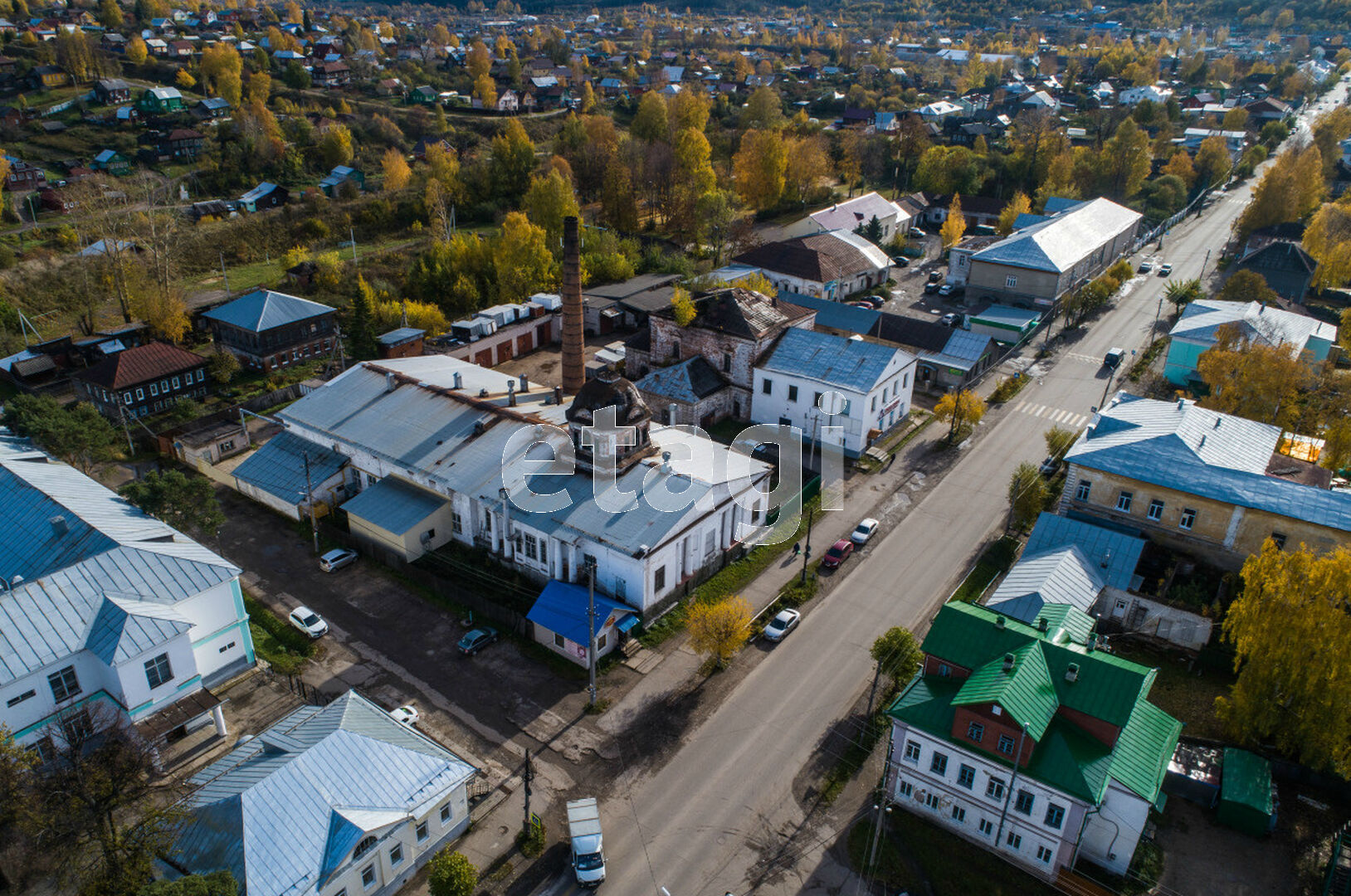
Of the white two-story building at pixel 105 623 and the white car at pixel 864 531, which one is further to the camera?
the white car at pixel 864 531

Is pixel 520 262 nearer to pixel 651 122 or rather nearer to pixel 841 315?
pixel 841 315

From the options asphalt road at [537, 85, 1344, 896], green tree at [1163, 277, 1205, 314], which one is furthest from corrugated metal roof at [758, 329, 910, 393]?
green tree at [1163, 277, 1205, 314]

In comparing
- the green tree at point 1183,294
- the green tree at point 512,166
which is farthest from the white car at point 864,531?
the green tree at point 512,166

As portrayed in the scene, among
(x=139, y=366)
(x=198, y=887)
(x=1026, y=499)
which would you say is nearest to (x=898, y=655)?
(x=1026, y=499)

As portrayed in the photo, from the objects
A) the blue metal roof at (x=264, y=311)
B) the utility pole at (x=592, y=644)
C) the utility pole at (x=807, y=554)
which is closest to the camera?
the utility pole at (x=592, y=644)

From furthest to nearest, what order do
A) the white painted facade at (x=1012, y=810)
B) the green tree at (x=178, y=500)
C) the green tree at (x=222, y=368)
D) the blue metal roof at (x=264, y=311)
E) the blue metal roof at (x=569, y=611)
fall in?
the blue metal roof at (x=264, y=311)
the green tree at (x=222, y=368)
the green tree at (x=178, y=500)
the blue metal roof at (x=569, y=611)
the white painted facade at (x=1012, y=810)

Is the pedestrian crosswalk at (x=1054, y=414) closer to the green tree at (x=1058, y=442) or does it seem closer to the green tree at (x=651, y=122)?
the green tree at (x=1058, y=442)
